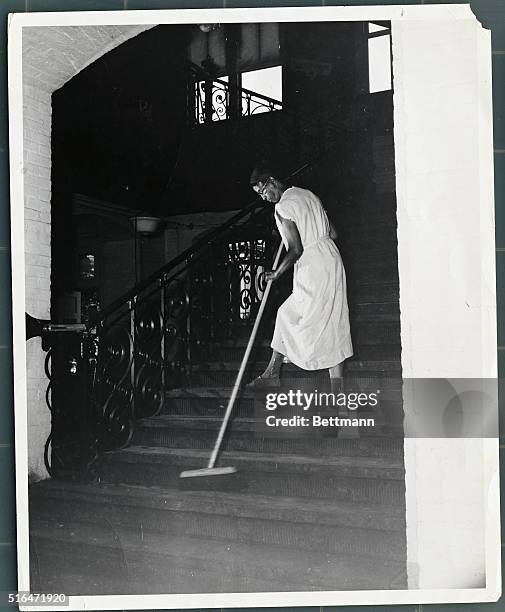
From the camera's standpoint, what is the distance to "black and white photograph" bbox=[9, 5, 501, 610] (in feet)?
7.50

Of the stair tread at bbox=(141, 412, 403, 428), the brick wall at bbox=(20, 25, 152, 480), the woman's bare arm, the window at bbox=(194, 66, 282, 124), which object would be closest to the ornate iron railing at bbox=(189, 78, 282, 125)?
the window at bbox=(194, 66, 282, 124)

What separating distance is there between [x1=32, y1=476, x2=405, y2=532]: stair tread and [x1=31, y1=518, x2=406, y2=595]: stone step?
0.10 meters

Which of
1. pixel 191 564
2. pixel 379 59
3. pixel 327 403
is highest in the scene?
pixel 379 59

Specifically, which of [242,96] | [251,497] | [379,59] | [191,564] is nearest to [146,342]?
[251,497]

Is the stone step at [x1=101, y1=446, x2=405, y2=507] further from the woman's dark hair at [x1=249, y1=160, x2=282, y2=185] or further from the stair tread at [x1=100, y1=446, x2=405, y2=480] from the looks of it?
the woman's dark hair at [x1=249, y1=160, x2=282, y2=185]

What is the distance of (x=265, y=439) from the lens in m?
2.30

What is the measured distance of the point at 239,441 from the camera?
230 centimetres

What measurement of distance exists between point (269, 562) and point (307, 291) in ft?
2.95

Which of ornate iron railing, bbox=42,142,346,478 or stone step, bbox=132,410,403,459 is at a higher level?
ornate iron railing, bbox=42,142,346,478

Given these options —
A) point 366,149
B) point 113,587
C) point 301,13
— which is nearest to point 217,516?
point 113,587

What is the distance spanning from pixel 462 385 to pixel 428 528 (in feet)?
1.57

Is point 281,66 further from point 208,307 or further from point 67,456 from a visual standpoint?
point 67,456

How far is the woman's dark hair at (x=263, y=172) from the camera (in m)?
2.31

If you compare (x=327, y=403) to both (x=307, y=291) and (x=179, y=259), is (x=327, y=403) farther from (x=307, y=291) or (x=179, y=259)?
(x=179, y=259)
